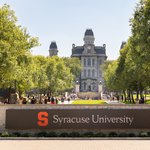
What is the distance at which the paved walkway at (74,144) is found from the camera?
61.3 ft

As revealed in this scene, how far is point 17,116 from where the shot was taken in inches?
997

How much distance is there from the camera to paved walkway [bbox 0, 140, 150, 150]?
18.7 m

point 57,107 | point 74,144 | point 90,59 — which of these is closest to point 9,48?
point 57,107

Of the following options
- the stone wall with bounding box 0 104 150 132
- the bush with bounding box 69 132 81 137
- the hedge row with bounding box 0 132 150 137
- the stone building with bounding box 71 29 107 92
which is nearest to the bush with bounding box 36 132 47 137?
the hedge row with bounding box 0 132 150 137

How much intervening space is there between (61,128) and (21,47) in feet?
80.3

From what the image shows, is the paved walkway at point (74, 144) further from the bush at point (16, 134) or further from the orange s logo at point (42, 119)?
the orange s logo at point (42, 119)

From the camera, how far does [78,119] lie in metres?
25.2

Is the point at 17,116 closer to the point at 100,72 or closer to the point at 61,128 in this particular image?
the point at 61,128

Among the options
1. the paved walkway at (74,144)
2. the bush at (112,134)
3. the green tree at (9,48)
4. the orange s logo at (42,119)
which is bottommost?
the paved walkway at (74,144)

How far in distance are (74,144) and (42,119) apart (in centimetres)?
558

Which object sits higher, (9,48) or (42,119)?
(9,48)

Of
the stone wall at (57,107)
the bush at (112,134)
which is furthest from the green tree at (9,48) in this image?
the bush at (112,134)

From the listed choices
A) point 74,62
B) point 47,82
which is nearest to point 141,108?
point 47,82

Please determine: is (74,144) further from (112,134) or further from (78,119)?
(78,119)
